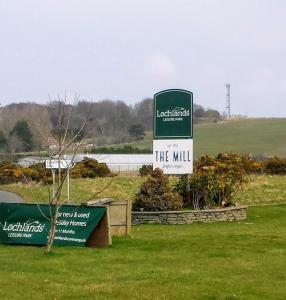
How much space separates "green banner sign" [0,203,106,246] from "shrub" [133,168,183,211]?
738cm

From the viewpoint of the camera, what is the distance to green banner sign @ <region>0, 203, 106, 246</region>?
1520 centimetres

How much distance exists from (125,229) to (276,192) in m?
17.6

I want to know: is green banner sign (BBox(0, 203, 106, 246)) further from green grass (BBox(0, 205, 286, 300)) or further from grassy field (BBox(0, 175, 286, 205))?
grassy field (BBox(0, 175, 286, 205))

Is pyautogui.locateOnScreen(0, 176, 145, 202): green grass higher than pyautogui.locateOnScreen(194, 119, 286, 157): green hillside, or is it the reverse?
pyautogui.locateOnScreen(194, 119, 286, 157): green hillside

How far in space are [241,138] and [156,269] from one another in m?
76.7

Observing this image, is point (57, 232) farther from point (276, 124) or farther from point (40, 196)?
point (276, 124)

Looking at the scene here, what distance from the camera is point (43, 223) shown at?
1561 centimetres

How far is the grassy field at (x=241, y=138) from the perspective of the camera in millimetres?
77188

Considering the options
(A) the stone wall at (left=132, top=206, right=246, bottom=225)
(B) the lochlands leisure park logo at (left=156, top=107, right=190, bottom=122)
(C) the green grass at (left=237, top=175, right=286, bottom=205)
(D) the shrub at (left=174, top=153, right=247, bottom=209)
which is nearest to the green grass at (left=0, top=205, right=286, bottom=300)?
(A) the stone wall at (left=132, top=206, right=246, bottom=225)

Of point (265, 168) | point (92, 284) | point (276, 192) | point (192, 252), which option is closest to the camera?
point (92, 284)

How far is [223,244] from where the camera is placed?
15.1 meters

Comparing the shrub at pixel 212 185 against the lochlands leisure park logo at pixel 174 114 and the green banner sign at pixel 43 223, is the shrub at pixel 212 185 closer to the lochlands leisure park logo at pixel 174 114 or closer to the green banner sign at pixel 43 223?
the lochlands leisure park logo at pixel 174 114

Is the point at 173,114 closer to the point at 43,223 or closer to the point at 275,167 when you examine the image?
the point at 43,223

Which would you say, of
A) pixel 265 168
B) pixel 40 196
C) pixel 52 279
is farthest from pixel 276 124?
pixel 52 279
